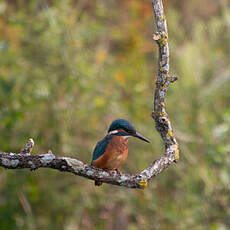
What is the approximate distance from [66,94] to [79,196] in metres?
1.83

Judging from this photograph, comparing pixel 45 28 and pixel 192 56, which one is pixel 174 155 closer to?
pixel 45 28

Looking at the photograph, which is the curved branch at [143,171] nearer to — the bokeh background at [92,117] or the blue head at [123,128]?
the blue head at [123,128]

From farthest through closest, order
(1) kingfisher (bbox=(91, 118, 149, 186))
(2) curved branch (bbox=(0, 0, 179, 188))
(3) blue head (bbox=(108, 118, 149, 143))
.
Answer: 1. (1) kingfisher (bbox=(91, 118, 149, 186))
2. (3) blue head (bbox=(108, 118, 149, 143))
3. (2) curved branch (bbox=(0, 0, 179, 188))

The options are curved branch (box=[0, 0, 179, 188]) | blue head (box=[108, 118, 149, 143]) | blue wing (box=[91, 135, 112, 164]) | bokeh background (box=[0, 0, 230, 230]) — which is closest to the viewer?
curved branch (box=[0, 0, 179, 188])

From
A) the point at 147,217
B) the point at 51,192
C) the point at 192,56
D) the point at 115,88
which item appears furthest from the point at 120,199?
the point at 192,56

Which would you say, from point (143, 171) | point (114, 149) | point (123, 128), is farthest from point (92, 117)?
point (143, 171)

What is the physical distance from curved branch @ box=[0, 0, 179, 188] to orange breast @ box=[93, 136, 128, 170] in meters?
0.63

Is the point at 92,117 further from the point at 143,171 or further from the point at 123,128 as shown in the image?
the point at 143,171

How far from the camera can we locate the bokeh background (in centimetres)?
614

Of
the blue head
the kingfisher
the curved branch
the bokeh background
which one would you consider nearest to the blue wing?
the kingfisher

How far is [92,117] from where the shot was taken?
6.91 m

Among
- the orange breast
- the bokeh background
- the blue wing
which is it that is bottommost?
the orange breast

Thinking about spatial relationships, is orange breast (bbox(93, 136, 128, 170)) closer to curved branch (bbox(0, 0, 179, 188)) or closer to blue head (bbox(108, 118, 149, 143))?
blue head (bbox(108, 118, 149, 143))

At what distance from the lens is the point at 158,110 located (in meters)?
2.84
